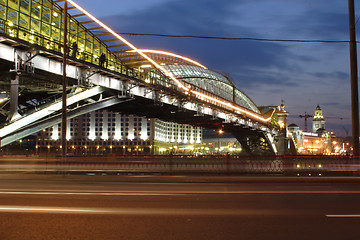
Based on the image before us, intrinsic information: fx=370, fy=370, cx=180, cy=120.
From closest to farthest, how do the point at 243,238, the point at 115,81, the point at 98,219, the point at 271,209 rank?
the point at 243,238
the point at 98,219
the point at 271,209
the point at 115,81

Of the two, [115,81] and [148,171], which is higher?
[115,81]

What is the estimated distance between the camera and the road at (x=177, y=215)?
6.84 m

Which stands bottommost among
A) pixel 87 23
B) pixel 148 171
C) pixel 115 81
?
pixel 148 171

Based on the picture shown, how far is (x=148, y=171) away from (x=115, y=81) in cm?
1186

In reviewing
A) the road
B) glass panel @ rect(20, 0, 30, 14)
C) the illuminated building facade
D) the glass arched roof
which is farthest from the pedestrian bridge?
the illuminated building facade

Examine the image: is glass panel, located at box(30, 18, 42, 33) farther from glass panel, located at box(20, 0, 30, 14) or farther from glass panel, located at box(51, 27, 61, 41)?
glass panel, located at box(51, 27, 61, 41)

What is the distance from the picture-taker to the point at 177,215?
337 inches

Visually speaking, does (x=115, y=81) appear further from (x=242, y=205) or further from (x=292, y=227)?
(x=292, y=227)

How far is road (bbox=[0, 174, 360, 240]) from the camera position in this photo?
6836mm

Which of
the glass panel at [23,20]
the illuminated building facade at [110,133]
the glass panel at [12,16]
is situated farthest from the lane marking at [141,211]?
the illuminated building facade at [110,133]

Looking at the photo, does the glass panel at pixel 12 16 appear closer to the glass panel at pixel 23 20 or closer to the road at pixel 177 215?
the glass panel at pixel 23 20

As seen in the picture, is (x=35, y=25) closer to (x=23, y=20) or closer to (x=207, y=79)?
(x=23, y=20)

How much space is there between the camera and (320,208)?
9.51m

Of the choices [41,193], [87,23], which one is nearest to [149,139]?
[87,23]
